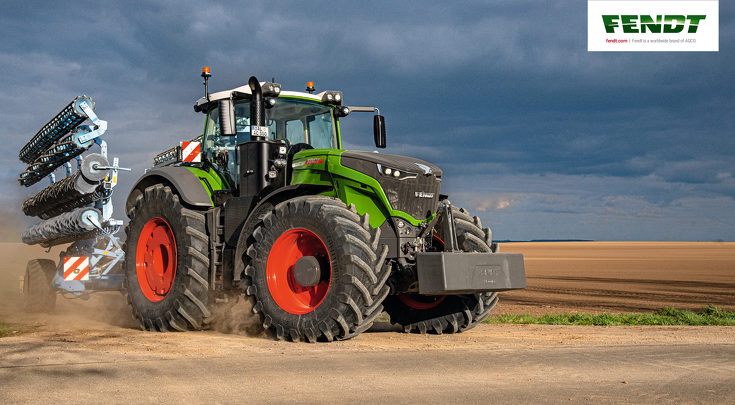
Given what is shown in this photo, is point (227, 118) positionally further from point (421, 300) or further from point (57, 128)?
point (57, 128)

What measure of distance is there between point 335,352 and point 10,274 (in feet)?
50.7

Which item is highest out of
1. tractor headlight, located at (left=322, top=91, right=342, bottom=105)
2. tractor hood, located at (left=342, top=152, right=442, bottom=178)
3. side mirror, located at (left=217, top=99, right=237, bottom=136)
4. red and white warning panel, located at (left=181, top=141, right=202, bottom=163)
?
tractor headlight, located at (left=322, top=91, right=342, bottom=105)

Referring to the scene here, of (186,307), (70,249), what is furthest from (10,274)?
(186,307)

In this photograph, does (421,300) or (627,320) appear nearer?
(421,300)

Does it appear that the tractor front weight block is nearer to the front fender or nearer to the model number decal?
the model number decal

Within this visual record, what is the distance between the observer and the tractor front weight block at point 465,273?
246 inches

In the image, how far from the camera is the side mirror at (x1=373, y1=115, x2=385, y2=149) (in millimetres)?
8680

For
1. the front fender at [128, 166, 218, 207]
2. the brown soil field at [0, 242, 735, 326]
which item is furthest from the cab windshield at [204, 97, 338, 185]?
the brown soil field at [0, 242, 735, 326]

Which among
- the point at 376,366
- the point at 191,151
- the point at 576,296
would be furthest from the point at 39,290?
the point at 576,296

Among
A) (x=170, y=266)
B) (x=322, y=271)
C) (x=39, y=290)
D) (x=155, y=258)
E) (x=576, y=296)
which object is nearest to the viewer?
(x=322, y=271)

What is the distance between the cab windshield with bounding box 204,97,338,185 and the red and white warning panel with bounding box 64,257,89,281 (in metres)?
3.86

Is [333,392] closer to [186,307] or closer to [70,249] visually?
[186,307]

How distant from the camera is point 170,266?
8430 mm

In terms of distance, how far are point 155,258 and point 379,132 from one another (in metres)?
3.53
